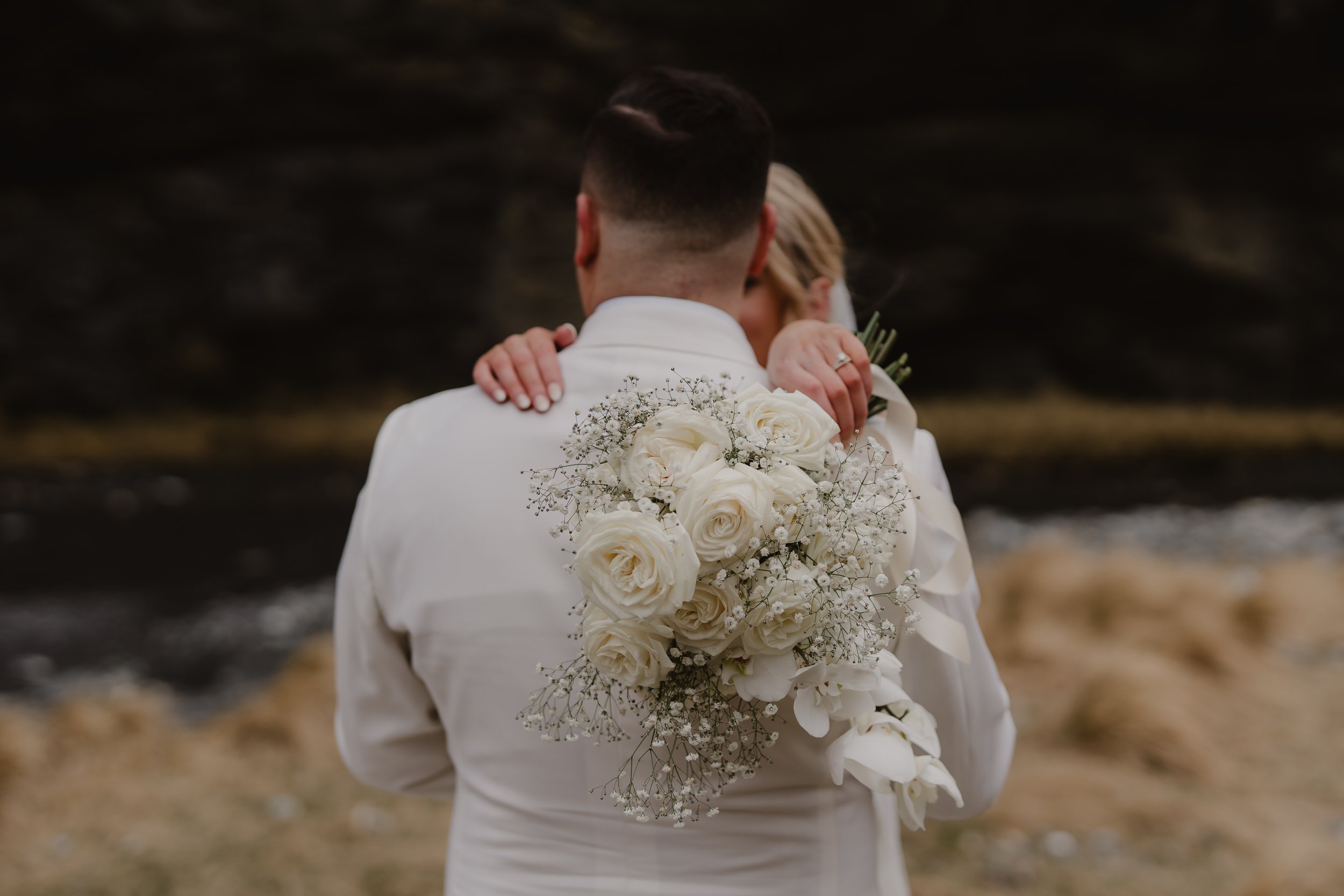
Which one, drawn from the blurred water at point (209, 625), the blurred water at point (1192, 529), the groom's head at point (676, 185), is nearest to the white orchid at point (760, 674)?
the groom's head at point (676, 185)

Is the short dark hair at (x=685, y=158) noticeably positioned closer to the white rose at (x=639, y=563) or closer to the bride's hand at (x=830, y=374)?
the bride's hand at (x=830, y=374)

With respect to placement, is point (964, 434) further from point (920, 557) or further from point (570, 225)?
point (920, 557)

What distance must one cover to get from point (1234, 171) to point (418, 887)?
40.2 feet

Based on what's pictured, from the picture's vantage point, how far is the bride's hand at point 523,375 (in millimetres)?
1393

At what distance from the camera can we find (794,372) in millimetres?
1325

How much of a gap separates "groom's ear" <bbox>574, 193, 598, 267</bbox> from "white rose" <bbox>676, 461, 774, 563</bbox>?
0.55m

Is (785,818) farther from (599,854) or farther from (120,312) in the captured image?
(120,312)

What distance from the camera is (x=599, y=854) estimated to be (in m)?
1.39

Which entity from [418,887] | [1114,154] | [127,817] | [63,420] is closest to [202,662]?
[127,817]

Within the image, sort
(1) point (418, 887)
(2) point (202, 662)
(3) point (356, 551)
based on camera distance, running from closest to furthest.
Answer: (3) point (356, 551) → (1) point (418, 887) → (2) point (202, 662)

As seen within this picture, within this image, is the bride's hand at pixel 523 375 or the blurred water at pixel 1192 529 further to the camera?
the blurred water at pixel 1192 529

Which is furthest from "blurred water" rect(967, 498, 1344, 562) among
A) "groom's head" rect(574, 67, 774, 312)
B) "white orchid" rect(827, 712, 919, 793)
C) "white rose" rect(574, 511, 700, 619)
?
"white rose" rect(574, 511, 700, 619)

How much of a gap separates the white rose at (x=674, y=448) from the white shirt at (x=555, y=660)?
0.28 m

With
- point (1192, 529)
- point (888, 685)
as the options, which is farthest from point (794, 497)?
point (1192, 529)
